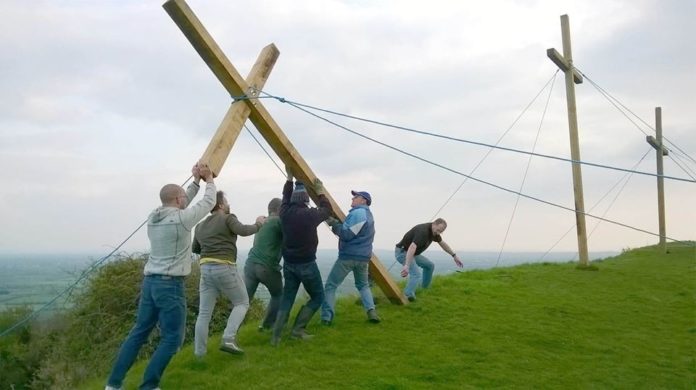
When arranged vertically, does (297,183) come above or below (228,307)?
above

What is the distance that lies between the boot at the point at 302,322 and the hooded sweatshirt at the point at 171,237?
270 centimetres

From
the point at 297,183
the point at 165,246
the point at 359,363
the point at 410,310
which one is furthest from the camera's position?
the point at 410,310

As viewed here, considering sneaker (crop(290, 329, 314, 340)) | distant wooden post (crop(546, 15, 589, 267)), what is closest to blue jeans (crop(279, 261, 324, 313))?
sneaker (crop(290, 329, 314, 340))

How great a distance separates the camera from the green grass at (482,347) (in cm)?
776

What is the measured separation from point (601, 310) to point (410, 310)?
400 centimetres

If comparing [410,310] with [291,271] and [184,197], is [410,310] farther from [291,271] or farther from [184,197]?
[184,197]

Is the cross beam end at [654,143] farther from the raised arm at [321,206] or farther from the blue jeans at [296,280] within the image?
the blue jeans at [296,280]

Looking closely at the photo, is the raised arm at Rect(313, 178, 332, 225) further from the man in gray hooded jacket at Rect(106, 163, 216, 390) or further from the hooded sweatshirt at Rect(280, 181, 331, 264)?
the man in gray hooded jacket at Rect(106, 163, 216, 390)

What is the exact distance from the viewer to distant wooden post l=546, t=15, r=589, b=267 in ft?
51.7

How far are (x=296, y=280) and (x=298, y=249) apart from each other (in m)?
0.49

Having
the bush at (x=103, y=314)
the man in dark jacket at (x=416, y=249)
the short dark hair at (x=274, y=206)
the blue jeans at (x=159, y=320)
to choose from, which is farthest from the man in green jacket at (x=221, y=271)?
the bush at (x=103, y=314)

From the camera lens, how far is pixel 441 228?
37.2 ft

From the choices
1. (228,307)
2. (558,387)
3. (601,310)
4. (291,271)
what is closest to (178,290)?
(291,271)

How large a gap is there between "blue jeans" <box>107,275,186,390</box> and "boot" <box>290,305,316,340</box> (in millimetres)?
2621
